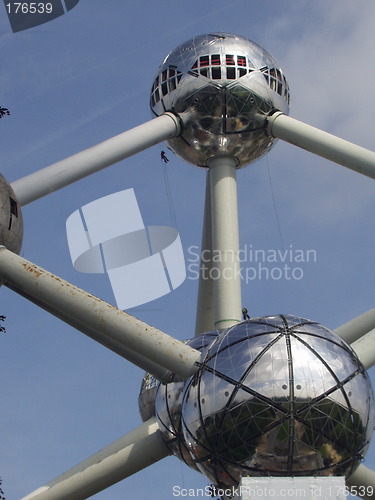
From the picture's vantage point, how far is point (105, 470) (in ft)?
59.8

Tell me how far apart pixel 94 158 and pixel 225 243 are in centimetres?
306

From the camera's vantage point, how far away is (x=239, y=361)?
14203 mm

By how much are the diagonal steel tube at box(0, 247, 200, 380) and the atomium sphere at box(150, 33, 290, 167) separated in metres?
7.77

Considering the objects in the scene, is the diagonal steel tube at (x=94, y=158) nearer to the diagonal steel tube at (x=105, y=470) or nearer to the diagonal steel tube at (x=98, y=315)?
the diagonal steel tube at (x=98, y=315)

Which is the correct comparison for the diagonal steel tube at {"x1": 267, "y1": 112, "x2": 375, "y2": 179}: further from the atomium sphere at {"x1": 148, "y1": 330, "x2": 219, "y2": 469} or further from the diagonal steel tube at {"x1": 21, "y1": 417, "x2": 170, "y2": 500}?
the diagonal steel tube at {"x1": 21, "y1": 417, "x2": 170, "y2": 500}

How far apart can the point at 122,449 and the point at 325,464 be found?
556cm

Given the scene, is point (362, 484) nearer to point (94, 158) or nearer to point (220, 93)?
point (94, 158)

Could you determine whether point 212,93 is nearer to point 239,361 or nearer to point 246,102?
point 246,102

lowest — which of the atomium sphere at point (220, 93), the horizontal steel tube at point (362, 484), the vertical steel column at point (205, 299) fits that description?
the horizontal steel tube at point (362, 484)

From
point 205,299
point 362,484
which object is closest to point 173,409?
point 362,484

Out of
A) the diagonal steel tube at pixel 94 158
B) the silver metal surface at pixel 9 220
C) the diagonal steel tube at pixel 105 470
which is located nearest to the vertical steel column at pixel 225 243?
the diagonal steel tube at pixel 94 158

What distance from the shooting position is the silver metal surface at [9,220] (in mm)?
15688

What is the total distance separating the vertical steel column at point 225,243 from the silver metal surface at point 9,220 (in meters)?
5.54

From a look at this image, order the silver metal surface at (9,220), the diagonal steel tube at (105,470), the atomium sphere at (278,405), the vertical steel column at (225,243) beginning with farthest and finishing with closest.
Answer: the vertical steel column at (225,243)
the diagonal steel tube at (105,470)
the silver metal surface at (9,220)
the atomium sphere at (278,405)
